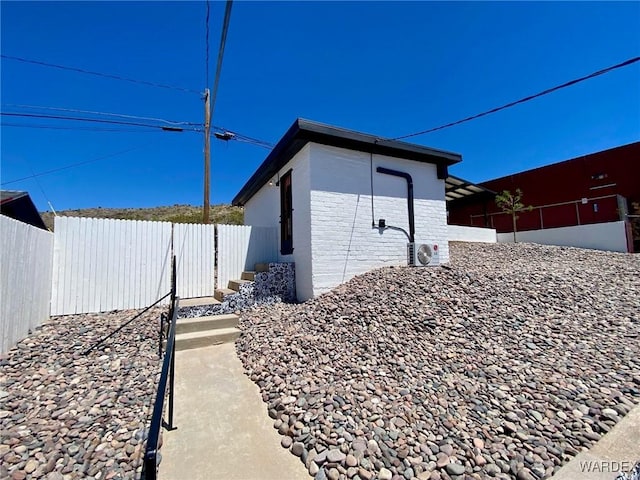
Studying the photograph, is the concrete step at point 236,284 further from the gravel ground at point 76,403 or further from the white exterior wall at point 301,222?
the gravel ground at point 76,403

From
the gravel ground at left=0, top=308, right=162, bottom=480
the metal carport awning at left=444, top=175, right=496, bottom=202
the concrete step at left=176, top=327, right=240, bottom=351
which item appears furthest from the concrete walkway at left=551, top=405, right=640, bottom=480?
the metal carport awning at left=444, top=175, right=496, bottom=202

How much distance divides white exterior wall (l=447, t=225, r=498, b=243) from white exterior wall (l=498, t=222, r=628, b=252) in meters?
1.56

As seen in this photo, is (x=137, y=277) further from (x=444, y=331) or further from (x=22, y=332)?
(x=444, y=331)

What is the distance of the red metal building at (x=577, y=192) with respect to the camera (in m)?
11.3

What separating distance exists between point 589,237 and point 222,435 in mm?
13651

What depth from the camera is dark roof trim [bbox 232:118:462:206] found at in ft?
18.2

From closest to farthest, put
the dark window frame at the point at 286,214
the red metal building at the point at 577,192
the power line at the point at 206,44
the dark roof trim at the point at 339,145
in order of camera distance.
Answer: the power line at the point at 206,44 < the dark roof trim at the point at 339,145 < the dark window frame at the point at 286,214 < the red metal building at the point at 577,192

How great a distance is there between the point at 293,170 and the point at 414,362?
16.2 feet

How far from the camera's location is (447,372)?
2.89 m

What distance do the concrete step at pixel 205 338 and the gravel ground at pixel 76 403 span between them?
1.12 feet

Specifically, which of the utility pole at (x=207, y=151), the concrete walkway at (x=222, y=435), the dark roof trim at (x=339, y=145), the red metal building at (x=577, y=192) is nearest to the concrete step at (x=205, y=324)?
the concrete walkway at (x=222, y=435)

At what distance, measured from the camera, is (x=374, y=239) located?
6.26 metres

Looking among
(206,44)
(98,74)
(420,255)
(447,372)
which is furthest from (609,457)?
(98,74)

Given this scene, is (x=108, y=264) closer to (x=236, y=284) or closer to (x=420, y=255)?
(x=236, y=284)
